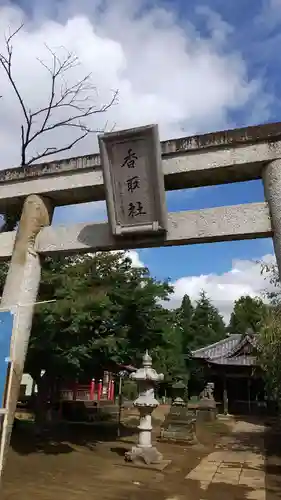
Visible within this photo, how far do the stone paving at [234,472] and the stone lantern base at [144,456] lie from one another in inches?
43.4

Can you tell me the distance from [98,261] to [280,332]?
551 cm

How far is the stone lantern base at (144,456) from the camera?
11922 millimetres

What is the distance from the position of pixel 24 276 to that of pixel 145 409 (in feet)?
28.8

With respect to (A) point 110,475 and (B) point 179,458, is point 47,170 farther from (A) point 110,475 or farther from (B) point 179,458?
(B) point 179,458

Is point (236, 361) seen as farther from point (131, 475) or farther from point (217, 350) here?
point (131, 475)

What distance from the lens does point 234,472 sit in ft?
37.1

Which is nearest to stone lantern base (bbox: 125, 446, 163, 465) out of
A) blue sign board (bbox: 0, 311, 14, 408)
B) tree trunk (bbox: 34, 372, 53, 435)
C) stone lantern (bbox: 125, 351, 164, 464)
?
stone lantern (bbox: 125, 351, 164, 464)

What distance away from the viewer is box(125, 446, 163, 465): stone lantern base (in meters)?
11.9

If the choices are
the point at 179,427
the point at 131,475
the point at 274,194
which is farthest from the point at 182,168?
the point at 179,427

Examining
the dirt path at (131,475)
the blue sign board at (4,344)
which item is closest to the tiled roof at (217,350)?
the dirt path at (131,475)

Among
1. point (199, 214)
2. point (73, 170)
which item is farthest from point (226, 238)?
point (73, 170)

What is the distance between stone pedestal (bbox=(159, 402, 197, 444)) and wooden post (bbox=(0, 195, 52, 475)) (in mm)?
12941

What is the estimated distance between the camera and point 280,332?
468 inches

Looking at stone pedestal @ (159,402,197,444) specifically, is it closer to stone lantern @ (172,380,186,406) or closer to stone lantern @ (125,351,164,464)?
stone lantern @ (172,380,186,406)
